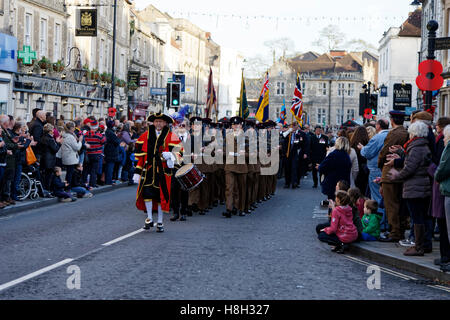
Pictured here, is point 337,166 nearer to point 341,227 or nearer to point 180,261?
point 341,227

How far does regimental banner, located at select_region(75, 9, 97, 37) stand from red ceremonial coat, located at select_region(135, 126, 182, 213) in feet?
70.9

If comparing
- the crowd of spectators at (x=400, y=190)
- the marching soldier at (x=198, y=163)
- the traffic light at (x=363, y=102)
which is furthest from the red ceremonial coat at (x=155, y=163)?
the traffic light at (x=363, y=102)

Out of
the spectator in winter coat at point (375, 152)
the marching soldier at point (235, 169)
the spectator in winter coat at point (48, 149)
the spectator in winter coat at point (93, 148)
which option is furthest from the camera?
the spectator in winter coat at point (93, 148)

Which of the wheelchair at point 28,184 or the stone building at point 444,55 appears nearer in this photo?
the wheelchair at point 28,184

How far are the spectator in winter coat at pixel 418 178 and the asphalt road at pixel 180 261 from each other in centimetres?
104

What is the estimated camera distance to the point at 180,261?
9.00 meters

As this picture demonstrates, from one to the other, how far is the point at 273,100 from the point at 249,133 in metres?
99.9

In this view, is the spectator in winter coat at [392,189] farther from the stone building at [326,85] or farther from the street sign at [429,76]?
the stone building at [326,85]

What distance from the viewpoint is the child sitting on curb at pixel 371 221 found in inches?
431

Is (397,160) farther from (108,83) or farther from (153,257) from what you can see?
(108,83)

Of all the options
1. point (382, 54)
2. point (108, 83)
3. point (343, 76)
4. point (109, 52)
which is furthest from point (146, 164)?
point (343, 76)

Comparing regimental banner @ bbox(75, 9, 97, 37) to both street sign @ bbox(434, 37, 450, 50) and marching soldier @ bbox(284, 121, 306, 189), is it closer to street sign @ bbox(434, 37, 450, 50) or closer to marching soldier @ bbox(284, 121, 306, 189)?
marching soldier @ bbox(284, 121, 306, 189)

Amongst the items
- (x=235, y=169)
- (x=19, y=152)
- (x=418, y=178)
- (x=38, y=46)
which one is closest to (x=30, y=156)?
(x=19, y=152)

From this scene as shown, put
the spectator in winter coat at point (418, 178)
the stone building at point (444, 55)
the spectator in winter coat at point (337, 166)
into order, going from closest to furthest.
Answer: the spectator in winter coat at point (418, 178) → the spectator in winter coat at point (337, 166) → the stone building at point (444, 55)
